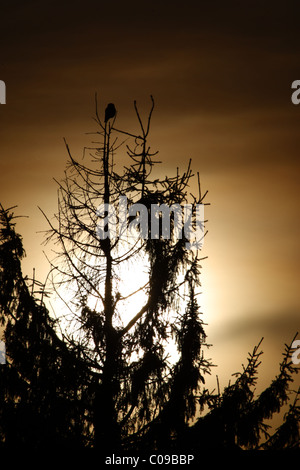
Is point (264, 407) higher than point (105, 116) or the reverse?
the reverse

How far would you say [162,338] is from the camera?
8.42 metres

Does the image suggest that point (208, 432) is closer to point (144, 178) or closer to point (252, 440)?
point (252, 440)

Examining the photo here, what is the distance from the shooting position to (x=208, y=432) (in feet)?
26.8

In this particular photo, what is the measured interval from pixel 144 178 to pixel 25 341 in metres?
2.74

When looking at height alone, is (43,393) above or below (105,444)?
above

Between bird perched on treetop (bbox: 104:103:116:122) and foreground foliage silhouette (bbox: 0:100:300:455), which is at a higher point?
bird perched on treetop (bbox: 104:103:116:122)

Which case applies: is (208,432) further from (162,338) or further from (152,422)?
(162,338)

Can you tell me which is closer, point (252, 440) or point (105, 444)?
→ point (105, 444)

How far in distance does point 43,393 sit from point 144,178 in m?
3.15

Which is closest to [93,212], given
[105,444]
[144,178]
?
[144,178]

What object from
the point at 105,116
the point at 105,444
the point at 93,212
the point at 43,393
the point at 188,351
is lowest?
the point at 105,444

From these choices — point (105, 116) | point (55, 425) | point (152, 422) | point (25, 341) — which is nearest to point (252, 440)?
point (152, 422)

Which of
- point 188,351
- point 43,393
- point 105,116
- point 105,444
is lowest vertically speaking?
point 105,444

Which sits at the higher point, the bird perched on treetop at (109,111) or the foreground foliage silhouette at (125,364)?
the bird perched on treetop at (109,111)
